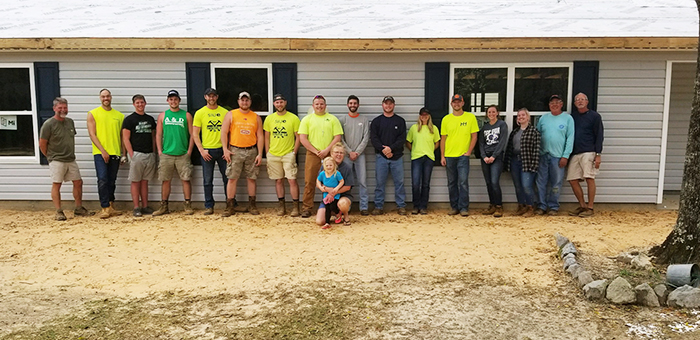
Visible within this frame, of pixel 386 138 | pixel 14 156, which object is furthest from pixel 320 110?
pixel 14 156

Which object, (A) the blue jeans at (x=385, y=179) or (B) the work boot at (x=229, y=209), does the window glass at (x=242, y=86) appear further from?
(A) the blue jeans at (x=385, y=179)

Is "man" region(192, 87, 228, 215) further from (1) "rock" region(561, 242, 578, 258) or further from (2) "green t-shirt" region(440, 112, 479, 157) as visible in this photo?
(1) "rock" region(561, 242, 578, 258)

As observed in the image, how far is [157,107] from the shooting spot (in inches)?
327

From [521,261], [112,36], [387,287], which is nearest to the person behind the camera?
[387,287]

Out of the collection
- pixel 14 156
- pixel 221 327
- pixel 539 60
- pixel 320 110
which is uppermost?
pixel 539 60

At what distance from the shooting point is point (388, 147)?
7.80 m

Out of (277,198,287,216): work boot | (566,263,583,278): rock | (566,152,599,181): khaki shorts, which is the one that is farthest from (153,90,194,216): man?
(566,152,599,181): khaki shorts

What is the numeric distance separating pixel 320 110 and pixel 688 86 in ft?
20.6

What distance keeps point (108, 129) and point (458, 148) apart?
191 inches

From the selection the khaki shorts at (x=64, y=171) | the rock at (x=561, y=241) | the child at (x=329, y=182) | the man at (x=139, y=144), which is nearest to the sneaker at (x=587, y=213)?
the rock at (x=561, y=241)

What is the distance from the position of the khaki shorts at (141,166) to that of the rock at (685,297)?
21.4 feet

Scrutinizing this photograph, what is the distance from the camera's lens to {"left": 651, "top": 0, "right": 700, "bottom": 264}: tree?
16.7 ft

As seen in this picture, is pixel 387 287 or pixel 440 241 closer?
pixel 387 287
